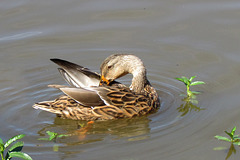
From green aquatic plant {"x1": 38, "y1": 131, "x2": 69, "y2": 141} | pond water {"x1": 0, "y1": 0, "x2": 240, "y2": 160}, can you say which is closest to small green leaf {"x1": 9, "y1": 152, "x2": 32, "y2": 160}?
pond water {"x1": 0, "y1": 0, "x2": 240, "y2": 160}

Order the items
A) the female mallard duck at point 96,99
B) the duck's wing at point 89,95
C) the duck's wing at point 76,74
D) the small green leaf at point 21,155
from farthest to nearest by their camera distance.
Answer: the duck's wing at point 76,74 → the female mallard duck at point 96,99 → the duck's wing at point 89,95 → the small green leaf at point 21,155

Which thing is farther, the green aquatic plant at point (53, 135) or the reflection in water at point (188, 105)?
the reflection in water at point (188, 105)

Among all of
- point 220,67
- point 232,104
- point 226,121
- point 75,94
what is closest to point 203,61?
point 220,67

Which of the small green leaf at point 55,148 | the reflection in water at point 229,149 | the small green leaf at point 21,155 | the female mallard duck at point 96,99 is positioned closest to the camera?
the small green leaf at point 21,155

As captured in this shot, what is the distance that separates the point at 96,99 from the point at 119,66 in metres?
0.87

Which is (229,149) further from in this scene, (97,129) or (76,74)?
(76,74)

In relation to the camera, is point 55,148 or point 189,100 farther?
point 189,100

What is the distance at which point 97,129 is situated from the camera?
6766mm

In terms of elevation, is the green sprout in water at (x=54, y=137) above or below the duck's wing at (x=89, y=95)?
below

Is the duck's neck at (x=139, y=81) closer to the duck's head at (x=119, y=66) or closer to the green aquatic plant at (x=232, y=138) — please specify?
the duck's head at (x=119, y=66)

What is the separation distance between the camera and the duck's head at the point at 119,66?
24.6ft

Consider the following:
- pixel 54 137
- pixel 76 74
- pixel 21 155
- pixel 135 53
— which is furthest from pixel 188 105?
pixel 21 155

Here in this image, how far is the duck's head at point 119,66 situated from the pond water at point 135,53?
2.11 ft

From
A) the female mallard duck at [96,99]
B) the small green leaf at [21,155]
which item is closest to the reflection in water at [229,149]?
the female mallard duck at [96,99]
